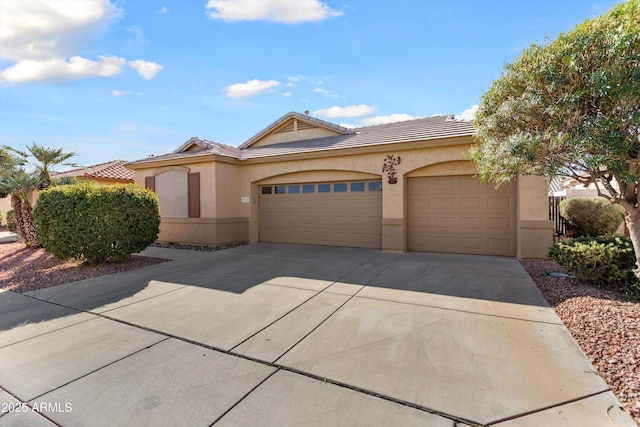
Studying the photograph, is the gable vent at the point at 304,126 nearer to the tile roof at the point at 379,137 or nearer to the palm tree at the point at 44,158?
the tile roof at the point at 379,137

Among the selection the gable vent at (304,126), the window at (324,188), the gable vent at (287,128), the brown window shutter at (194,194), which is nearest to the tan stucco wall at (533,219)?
the window at (324,188)

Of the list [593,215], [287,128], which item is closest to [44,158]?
[287,128]

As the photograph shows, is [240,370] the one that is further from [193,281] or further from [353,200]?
[353,200]

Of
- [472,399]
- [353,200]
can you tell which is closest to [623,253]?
[472,399]

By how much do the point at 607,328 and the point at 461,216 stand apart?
587 centimetres

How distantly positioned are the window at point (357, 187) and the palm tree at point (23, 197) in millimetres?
10966

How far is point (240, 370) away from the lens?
3.25 metres

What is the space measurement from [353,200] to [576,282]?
6.59 meters

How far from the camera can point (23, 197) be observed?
11125 mm

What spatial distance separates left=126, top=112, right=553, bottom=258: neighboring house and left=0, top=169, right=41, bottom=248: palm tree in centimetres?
366

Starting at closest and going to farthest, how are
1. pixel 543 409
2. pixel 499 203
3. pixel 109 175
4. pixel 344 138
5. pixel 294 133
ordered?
pixel 543 409 → pixel 499 203 → pixel 344 138 → pixel 294 133 → pixel 109 175

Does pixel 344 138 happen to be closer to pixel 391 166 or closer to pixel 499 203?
pixel 391 166

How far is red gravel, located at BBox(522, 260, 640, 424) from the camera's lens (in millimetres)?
2876

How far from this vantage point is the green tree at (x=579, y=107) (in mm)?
4223
